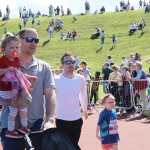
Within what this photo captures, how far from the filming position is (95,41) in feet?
152

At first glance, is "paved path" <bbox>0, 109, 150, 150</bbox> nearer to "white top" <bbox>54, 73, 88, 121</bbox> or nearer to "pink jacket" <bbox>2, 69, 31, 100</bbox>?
"white top" <bbox>54, 73, 88, 121</bbox>

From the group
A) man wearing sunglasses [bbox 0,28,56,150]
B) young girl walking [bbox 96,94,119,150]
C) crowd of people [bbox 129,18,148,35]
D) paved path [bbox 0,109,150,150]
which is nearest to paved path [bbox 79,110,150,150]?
paved path [bbox 0,109,150,150]

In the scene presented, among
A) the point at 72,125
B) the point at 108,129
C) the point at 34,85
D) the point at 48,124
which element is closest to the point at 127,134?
the point at 108,129

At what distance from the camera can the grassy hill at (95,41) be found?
3984cm

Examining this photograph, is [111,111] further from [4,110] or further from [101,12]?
[101,12]

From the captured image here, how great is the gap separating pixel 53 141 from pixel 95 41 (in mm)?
42995

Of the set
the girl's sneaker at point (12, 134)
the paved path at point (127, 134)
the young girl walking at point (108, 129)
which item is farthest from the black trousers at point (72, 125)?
the paved path at point (127, 134)

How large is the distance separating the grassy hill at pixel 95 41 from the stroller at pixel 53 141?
2726 cm

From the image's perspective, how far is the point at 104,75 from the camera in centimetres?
1791

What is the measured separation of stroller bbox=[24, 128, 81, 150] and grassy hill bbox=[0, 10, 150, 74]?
89.4 feet

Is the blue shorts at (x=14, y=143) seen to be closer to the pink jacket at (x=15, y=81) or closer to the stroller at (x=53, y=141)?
the pink jacket at (x=15, y=81)

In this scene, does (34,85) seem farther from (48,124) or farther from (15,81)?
(48,124)

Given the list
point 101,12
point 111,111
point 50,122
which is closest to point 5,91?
point 50,122

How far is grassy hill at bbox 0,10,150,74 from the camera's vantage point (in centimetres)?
3984
